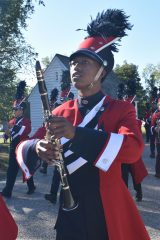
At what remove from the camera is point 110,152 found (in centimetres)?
259

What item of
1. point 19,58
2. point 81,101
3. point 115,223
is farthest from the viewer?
point 19,58

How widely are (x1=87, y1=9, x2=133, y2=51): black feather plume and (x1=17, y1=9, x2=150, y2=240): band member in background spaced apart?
0.08m

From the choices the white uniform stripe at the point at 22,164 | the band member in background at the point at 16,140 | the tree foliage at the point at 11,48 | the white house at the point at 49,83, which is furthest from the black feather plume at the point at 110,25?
the white house at the point at 49,83

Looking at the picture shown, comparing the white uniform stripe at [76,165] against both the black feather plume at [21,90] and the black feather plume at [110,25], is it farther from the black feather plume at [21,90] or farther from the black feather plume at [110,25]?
the black feather plume at [21,90]

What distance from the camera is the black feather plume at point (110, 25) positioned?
324 centimetres

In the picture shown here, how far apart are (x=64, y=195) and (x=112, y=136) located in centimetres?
55

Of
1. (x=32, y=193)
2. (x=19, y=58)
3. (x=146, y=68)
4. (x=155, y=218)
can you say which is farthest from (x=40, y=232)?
(x=146, y=68)

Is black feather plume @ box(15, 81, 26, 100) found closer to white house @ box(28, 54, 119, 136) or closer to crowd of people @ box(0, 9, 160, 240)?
crowd of people @ box(0, 9, 160, 240)

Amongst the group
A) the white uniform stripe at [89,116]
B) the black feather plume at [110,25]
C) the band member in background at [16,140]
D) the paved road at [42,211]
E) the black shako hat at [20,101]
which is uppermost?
the black feather plume at [110,25]

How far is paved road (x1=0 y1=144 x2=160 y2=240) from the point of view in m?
6.10

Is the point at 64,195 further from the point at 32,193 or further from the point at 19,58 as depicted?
the point at 19,58

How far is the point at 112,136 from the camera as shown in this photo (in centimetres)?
260

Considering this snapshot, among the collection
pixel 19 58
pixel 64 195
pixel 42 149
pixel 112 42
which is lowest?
pixel 64 195

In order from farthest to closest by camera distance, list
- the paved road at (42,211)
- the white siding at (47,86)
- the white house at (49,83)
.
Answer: the white siding at (47,86), the white house at (49,83), the paved road at (42,211)
